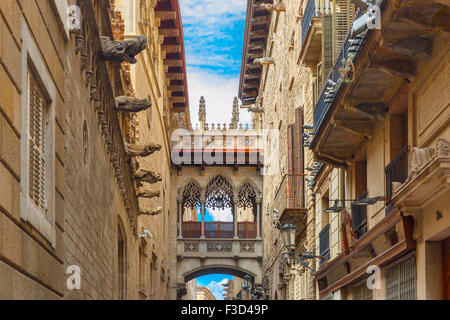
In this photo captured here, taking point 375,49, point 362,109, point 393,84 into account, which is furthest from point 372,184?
point 375,49

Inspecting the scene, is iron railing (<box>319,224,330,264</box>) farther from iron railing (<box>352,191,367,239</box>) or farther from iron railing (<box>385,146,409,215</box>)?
iron railing (<box>385,146,409,215</box>)

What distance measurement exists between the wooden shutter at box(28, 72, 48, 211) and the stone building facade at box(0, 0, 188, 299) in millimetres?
10

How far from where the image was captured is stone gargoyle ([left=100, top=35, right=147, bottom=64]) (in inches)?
583

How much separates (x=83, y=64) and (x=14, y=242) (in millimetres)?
5564

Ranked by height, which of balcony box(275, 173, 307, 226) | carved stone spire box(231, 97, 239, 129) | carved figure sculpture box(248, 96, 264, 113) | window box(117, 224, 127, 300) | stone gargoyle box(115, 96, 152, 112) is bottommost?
window box(117, 224, 127, 300)

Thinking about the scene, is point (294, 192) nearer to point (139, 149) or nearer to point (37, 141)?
point (139, 149)

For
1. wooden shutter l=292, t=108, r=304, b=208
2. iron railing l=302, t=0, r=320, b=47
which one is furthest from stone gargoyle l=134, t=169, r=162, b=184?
iron railing l=302, t=0, r=320, b=47

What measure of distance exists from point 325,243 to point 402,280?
737 centimetres

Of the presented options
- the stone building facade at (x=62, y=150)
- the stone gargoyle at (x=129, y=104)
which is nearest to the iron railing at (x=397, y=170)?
the stone building facade at (x=62, y=150)

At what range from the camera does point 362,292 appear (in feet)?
51.9

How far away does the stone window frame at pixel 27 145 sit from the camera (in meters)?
7.78

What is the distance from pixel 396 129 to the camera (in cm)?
1376

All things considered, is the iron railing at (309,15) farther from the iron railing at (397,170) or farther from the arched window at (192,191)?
the arched window at (192,191)
